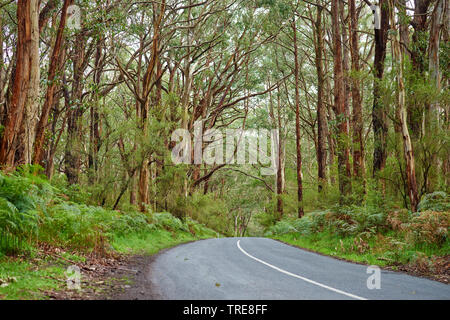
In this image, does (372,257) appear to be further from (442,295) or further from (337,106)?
(337,106)

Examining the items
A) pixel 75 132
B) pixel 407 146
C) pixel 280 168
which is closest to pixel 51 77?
pixel 75 132

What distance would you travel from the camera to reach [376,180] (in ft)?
49.0

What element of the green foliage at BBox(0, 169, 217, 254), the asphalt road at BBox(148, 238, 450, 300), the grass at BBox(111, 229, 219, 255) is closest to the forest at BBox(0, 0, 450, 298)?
the green foliage at BBox(0, 169, 217, 254)

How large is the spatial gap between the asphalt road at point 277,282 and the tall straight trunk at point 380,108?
6.84 metres

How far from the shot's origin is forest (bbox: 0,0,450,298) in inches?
370

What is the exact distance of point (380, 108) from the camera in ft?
48.6

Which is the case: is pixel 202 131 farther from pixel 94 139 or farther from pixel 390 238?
pixel 390 238

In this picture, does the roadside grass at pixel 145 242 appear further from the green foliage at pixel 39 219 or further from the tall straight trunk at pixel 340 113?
the tall straight trunk at pixel 340 113

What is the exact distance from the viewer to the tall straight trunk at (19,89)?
9211 millimetres

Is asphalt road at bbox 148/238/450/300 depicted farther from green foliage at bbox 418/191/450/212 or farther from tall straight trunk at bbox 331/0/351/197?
tall straight trunk at bbox 331/0/351/197

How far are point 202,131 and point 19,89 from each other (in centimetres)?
2047

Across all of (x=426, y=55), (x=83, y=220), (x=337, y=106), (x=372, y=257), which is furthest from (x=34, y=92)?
(x=426, y=55)

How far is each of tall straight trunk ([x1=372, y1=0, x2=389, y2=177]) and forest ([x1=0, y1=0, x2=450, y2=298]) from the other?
0.05 m

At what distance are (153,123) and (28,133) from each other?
9218 millimetres
